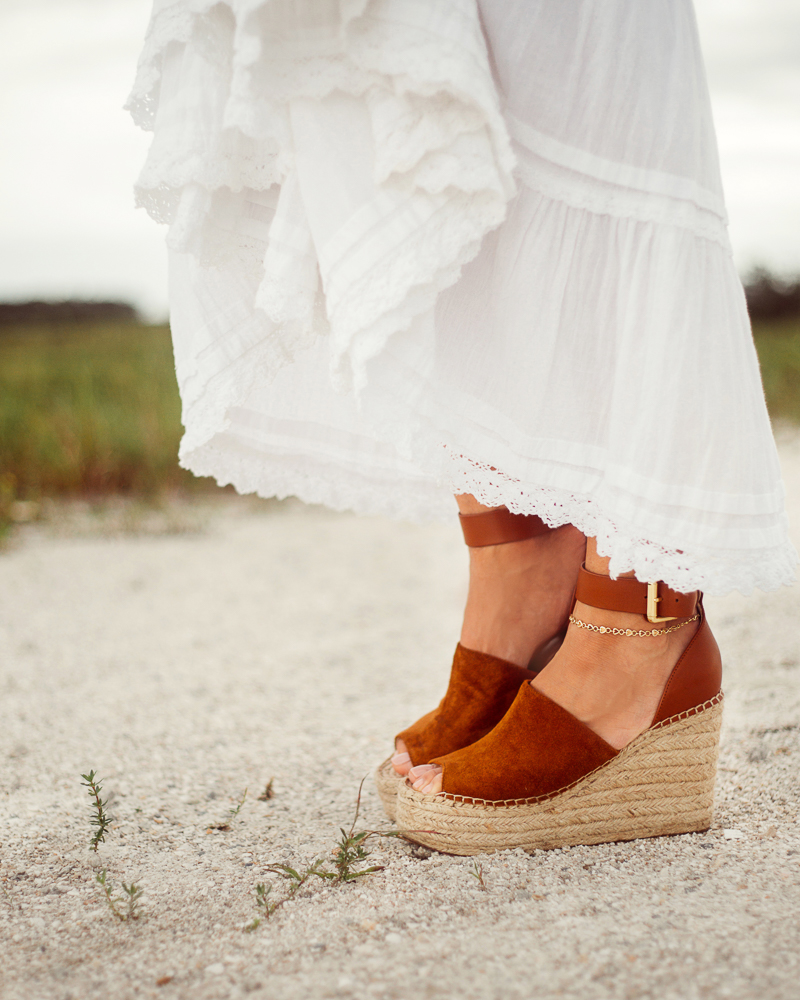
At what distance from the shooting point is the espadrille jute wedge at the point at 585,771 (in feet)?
2.90

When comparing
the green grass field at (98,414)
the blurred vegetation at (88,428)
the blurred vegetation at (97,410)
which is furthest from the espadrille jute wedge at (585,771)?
the green grass field at (98,414)

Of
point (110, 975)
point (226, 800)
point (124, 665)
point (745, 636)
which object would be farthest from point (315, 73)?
point (745, 636)

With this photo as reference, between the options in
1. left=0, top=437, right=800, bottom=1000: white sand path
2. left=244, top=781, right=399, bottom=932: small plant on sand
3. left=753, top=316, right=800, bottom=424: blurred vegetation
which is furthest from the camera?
left=753, top=316, right=800, bottom=424: blurred vegetation

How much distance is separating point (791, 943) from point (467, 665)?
1.49 ft

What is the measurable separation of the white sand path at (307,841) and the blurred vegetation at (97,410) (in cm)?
156

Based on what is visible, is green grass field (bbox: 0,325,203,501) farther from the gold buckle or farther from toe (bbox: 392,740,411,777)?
the gold buckle

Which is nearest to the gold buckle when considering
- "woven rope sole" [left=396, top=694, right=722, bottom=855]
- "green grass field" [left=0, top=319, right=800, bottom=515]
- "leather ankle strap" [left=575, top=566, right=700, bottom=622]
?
"leather ankle strap" [left=575, top=566, right=700, bottom=622]

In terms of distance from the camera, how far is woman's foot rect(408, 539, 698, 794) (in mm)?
896

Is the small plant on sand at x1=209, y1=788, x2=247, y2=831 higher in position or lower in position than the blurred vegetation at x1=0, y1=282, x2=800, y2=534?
lower

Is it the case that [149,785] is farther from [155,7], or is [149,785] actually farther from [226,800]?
[155,7]

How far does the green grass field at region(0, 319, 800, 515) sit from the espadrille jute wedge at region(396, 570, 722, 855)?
3.07 m

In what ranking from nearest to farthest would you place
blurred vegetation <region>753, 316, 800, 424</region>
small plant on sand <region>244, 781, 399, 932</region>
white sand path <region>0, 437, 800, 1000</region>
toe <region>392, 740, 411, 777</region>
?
1. white sand path <region>0, 437, 800, 1000</region>
2. small plant on sand <region>244, 781, 399, 932</region>
3. toe <region>392, 740, 411, 777</region>
4. blurred vegetation <region>753, 316, 800, 424</region>

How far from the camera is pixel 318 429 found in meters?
1.15

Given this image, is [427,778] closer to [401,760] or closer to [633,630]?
[401,760]
